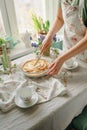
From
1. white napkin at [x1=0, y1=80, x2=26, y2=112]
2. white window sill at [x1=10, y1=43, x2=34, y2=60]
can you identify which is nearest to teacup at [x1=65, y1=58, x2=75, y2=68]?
white napkin at [x1=0, y1=80, x2=26, y2=112]

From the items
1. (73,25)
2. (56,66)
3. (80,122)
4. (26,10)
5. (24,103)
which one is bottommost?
(80,122)

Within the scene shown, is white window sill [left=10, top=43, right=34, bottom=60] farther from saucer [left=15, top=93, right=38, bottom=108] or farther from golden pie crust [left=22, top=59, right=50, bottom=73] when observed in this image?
saucer [left=15, top=93, right=38, bottom=108]

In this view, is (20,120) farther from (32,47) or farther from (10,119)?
(32,47)

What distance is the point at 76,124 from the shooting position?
3.03 ft

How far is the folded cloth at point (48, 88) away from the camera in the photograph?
2.55 feet

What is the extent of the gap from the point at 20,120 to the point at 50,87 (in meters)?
0.25

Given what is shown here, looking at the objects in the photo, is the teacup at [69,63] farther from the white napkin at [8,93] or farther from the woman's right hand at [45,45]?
the white napkin at [8,93]

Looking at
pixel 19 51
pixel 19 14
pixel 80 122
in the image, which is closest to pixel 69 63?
pixel 80 122

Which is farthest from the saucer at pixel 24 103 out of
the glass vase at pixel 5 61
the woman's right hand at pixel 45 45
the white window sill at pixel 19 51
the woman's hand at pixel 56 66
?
the white window sill at pixel 19 51

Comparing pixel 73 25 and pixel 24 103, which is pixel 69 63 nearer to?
pixel 73 25

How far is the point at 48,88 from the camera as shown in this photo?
0.83 metres

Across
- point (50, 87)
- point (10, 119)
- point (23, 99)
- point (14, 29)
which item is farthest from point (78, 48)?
point (14, 29)

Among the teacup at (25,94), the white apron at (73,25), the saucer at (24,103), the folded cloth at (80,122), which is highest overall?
the white apron at (73,25)

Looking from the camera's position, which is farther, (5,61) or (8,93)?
(5,61)
